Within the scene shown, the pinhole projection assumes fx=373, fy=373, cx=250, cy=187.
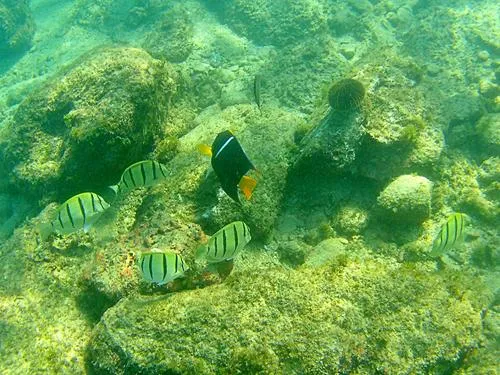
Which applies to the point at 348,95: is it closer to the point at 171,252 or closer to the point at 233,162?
the point at 233,162

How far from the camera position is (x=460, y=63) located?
959 cm

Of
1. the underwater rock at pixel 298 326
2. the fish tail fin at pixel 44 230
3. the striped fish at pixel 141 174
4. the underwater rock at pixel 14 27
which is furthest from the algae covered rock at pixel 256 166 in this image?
the underwater rock at pixel 14 27

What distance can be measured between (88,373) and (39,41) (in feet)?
47.9

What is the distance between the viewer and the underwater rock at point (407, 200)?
17.7 ft

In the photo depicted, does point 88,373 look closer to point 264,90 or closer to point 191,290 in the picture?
point 191,290

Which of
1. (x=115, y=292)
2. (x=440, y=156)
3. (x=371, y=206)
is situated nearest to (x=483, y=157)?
(x=440, y=156)

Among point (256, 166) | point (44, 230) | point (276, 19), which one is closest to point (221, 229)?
point (256, 166)

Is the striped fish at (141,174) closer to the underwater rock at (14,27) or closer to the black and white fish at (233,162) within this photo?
the black and white fish at (233,162)

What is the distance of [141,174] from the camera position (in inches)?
165

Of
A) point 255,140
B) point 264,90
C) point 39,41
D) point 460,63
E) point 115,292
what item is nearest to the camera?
point 115,292

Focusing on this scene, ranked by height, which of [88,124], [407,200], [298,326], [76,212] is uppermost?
[88,124]

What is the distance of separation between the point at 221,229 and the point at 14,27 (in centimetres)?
1527

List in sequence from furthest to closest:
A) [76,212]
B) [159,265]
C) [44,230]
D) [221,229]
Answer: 1. [44,230]
2. [76,212]
3. [221,229]
4. [159,265]

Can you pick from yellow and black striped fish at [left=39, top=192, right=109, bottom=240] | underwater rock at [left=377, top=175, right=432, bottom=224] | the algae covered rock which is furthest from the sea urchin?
yellow and black striped fish at [left=39, top=192, right=109, bottom=240]
